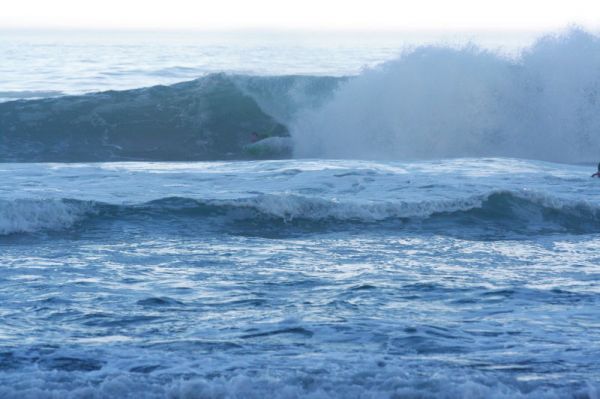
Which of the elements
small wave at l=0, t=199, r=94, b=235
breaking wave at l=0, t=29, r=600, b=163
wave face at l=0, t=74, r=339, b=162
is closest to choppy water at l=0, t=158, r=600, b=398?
small wave at l=0, t=199, r=94, b=235

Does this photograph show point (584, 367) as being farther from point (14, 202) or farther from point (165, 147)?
point (165, 147)

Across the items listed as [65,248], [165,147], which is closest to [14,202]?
[65,248]

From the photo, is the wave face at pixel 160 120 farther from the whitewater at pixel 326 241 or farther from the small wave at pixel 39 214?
the small wave at pixel 39 214

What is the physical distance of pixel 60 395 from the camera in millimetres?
4746

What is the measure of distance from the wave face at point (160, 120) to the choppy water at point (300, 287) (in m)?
5.53

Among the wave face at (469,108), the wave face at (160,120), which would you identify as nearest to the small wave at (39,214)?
the wave face at (160,120)

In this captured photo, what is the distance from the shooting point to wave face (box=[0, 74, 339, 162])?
1794 cm

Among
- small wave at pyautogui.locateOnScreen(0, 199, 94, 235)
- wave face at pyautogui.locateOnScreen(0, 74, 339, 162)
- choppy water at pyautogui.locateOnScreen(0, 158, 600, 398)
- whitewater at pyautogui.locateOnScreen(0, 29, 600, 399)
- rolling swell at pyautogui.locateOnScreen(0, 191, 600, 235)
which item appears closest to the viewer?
choppy water at pyautogui.locateOnScreen(0, 158, 600, 398)

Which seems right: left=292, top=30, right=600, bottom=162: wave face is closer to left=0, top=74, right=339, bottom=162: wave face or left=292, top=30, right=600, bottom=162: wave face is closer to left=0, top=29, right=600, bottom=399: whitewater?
left=0, top=29, right=600, bottom=399: whitewater

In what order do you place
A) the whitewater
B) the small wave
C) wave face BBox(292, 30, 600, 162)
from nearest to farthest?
the whitewater, the small wave, wave face BBox(292, 30, 600, 162)

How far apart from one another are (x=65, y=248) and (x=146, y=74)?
25108 mm

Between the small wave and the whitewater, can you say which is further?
the small wave

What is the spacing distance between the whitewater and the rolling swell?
33 mm

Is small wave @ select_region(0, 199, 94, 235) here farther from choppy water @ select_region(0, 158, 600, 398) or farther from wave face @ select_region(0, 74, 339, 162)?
wave face @ select_region(0, 74, 339, 162)
